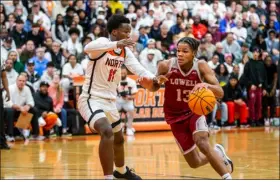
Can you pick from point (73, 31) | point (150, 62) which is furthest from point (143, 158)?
point (73, 31)

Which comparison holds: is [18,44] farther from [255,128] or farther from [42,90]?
[255,128]

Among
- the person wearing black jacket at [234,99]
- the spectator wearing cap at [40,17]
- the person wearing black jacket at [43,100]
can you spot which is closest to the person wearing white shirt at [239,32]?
the person wearing black jacket at [234,99]

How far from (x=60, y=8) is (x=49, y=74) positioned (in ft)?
15.0

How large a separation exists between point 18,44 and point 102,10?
397 cm

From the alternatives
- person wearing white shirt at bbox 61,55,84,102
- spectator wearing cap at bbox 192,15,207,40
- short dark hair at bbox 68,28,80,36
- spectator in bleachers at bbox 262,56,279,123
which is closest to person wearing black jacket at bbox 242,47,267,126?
spectator in bleachers at bbox 262,56,279,123

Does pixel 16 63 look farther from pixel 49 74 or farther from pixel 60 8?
pixel 60 8

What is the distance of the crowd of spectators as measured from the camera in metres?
21.3

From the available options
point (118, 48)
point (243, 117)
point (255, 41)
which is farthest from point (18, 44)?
point (118, 48)

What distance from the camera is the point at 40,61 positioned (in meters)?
21.7

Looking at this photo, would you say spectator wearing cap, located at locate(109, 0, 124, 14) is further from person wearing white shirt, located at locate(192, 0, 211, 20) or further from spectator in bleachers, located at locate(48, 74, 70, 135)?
spectator in bleachers, located at locate(48, 74, 70, 135)

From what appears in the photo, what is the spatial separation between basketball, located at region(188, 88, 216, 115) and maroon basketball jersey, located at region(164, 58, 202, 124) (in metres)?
0.43

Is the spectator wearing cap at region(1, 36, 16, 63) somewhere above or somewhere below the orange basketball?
above

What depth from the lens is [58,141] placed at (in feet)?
62.0

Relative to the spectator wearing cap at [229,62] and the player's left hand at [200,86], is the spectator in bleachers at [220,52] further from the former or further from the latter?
the player's left hand at [200,86]
